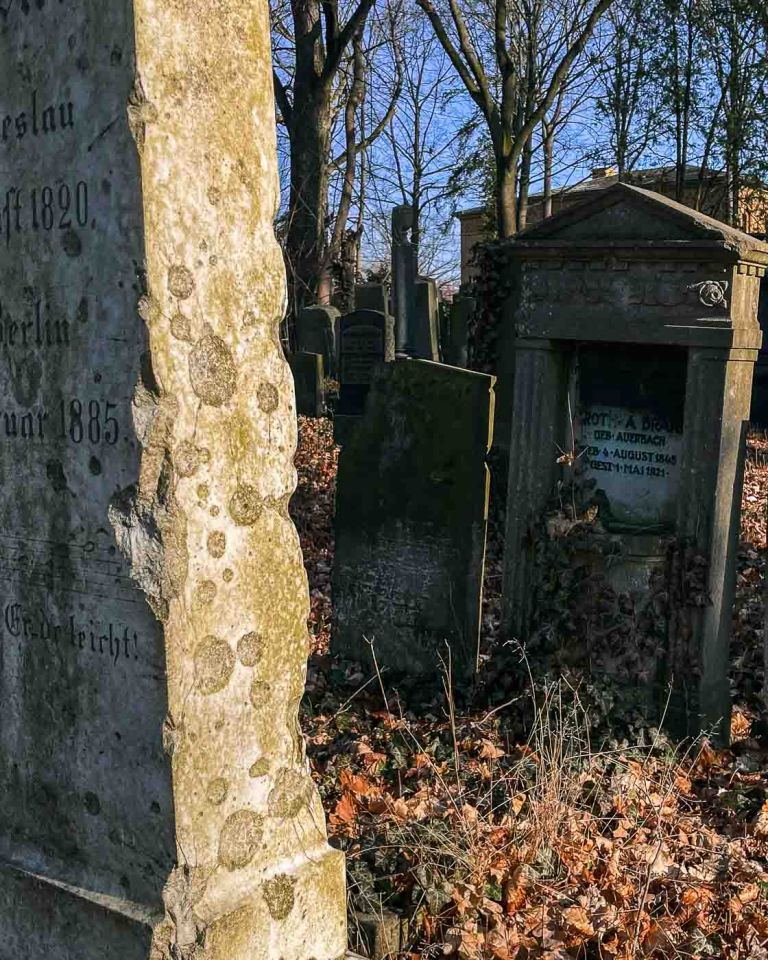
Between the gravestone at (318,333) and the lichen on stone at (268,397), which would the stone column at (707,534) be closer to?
the lichen on stone at (268,397)

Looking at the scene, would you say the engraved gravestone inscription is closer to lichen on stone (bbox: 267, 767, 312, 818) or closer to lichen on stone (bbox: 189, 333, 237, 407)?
lichen on stone (bbox: 189, 333, 237, 407)

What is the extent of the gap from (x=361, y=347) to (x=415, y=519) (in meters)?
9.21

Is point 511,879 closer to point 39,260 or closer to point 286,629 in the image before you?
point 286,629

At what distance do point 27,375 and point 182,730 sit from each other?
1.03 m

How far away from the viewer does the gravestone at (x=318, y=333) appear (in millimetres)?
18625

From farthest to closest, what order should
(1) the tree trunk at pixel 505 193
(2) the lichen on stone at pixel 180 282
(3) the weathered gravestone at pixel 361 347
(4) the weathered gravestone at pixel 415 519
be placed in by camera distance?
(1) the tree trunk at pixel 505 193 < (3) the weathered gravestone at pixel 361 347 < (4) the weathered gravestone at pixel 415 519 < (2) the lichen on stone at pixel 180 282

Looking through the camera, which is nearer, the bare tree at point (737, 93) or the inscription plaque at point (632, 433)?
the inscription plaque at point (632, 433)

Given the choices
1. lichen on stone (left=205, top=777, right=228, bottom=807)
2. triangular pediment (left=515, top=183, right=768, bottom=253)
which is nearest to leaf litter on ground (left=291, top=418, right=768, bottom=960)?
lichen on stone (left=205, top=777, right=228, bottom=807)

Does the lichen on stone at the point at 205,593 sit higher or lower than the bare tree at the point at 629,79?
lower

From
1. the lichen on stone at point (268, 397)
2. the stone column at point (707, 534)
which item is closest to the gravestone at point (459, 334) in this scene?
the stone column at point (707, 534)

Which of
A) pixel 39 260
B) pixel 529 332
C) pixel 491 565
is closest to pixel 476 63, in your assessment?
pixel 491 565

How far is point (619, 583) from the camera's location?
5.47m

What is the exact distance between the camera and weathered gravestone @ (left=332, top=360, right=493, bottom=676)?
19.5 feet

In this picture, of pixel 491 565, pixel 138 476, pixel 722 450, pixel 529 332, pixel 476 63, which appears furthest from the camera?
pixel 476 63
